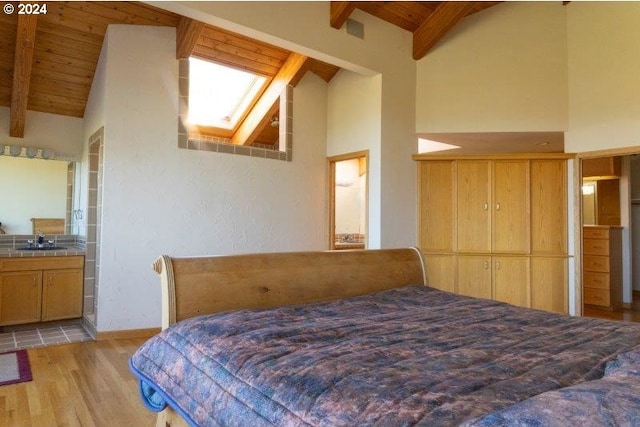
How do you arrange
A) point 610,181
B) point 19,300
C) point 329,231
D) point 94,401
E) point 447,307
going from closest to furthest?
1. point 447,307
2. point 94,401
3. point 19,300
4. point 329,231
5. point 610,181

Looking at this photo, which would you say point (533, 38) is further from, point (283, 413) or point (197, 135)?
point (283, 413)

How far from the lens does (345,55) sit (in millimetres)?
4148

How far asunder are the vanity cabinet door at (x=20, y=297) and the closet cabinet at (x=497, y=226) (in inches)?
164

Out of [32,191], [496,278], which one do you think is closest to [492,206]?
[496,278]

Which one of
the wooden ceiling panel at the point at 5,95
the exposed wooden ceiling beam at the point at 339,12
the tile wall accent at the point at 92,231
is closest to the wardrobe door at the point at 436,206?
the exposed wooden ceiling beam at the point at 339,12

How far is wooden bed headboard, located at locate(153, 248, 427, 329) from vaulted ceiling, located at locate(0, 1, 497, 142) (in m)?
2.62

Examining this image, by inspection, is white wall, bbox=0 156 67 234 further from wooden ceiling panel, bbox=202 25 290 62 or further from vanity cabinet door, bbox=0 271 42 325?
wooden ceiling panel, bbox=202 25 290 62

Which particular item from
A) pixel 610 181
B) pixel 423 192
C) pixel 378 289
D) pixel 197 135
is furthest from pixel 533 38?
pixel 197 135

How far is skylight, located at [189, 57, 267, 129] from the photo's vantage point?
5.14 metres

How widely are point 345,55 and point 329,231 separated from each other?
2.17 m

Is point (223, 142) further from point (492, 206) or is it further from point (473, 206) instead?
point (492, 206)

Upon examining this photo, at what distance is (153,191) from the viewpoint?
13.4 ft

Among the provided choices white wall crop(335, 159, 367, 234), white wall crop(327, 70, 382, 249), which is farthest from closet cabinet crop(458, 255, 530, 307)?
white wall crop(335, 159, 367, 234)

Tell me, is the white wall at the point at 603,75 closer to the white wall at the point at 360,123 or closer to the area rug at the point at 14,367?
the white wall at the point at 360,123
